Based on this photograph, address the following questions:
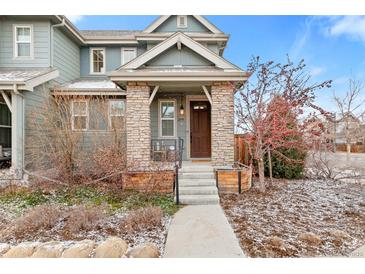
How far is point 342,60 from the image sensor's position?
846 centimetres

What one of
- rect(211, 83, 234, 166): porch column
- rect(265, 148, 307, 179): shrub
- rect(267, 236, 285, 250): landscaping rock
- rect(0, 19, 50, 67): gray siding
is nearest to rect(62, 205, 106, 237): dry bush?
rect(267, 236, 285, 250): landscaping rock

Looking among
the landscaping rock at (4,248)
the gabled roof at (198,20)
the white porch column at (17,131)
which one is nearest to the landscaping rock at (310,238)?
the landscaping rock at (4,248)

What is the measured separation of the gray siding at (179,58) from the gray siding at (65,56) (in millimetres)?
5090

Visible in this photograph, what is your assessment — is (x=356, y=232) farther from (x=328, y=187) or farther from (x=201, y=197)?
(x=328, y=187)

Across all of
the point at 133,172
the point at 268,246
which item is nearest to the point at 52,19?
the point at 133,172

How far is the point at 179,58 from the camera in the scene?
8.55m

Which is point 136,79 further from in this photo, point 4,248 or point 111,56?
point 111,56

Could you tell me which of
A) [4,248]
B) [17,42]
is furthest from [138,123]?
[17,42]

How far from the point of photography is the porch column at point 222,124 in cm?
761

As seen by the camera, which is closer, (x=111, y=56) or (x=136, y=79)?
(x=136, y=79)

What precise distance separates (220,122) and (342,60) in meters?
5.34

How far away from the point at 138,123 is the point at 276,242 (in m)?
5.38

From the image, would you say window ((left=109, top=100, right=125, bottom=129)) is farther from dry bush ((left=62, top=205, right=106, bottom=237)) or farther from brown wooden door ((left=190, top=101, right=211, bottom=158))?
dry bush ((left=62, top=205, right=106, bottom=237))

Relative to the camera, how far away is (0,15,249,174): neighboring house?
7590 mm
